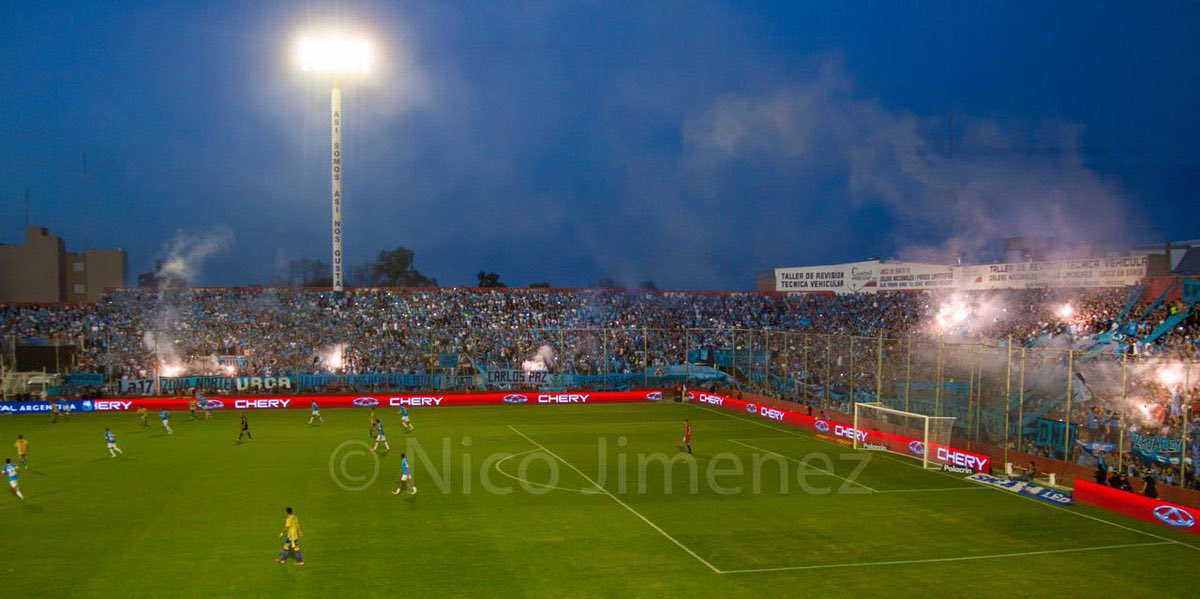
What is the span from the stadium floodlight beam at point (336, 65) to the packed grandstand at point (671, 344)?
24.5ft

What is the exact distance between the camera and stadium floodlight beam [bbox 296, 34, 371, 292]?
49.7 metres

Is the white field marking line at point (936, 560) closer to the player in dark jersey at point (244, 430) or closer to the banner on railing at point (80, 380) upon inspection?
the player in dark jersey at point (244, 430)

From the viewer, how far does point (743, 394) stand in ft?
151

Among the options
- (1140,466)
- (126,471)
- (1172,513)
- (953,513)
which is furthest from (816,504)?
(126,471)

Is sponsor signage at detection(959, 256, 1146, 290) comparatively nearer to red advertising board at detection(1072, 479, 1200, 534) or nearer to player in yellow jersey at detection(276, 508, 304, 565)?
red advertising board at detection(1072, 479, 1200, 534)

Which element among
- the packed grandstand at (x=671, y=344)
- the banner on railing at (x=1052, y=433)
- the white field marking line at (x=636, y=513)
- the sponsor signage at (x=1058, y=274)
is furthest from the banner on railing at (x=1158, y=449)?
the sponsor signage at (x=1058, y=274)

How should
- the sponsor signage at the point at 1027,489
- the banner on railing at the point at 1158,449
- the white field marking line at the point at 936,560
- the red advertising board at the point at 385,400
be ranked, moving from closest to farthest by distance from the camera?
the white field marking line at the point at 936,560 → the sponsor signage at the point at 1027,489 → the banner on railing at the point at 1158,449 → the red advertising board at the point at 385,400

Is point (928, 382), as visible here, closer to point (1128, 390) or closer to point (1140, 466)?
point (1128, 390)

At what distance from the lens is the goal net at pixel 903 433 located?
29266 mm

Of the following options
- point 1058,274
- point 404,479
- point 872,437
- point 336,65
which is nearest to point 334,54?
point 336,65

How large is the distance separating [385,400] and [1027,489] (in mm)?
33466

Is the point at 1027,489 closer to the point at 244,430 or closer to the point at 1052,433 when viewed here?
the point at 1052,433

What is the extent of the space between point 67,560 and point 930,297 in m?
50.0

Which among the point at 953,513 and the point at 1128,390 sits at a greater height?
the point at 1128,390
